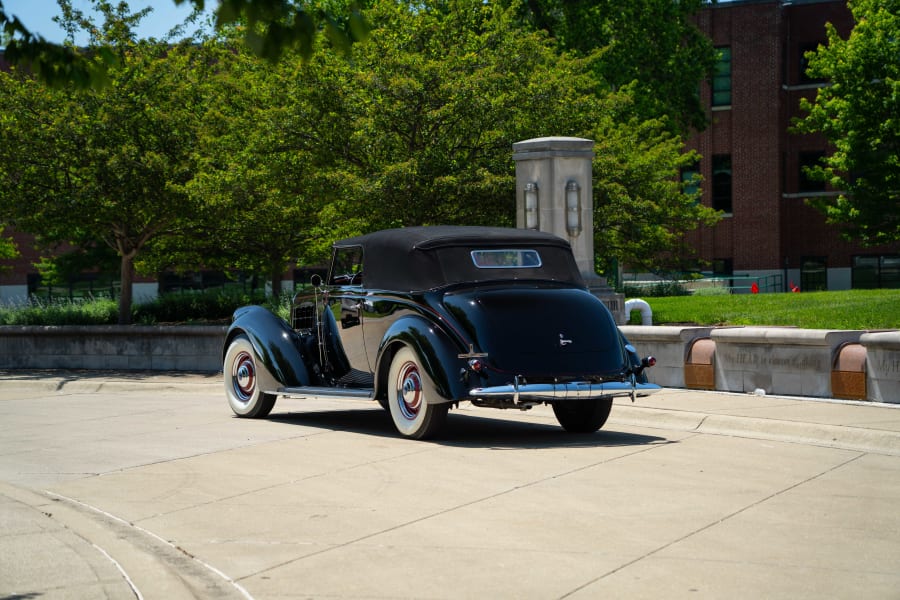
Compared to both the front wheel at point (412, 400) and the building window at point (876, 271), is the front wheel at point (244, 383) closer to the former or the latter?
the front wheel at point (412, 400)

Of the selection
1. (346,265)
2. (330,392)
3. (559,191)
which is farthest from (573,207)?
(330,392)

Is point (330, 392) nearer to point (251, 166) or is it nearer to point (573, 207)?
point (573, 207)

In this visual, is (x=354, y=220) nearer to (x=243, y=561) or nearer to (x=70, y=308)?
(x=70, y=308)

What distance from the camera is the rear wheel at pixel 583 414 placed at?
38.9ft

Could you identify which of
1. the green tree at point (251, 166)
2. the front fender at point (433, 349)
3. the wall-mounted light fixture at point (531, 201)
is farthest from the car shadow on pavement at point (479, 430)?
the green tree at point (251, 166)

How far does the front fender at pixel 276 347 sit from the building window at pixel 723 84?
44.2m

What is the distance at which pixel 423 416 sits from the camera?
11.2 metres

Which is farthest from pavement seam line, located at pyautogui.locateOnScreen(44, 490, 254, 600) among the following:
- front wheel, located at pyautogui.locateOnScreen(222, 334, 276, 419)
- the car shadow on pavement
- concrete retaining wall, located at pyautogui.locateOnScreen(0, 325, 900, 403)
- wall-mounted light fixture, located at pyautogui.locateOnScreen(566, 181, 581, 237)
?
wall-mounted light fixture, located at pyautogui.locateOnScreen(566, 181, 581, 237)

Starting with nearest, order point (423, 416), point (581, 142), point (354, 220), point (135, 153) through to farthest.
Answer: point (423, 416) < point (581, 142) < point (354, 220) < point (135, 153)

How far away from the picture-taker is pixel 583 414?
12.0m

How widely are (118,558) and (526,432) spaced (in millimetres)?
6232

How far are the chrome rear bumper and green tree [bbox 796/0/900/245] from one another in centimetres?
2795

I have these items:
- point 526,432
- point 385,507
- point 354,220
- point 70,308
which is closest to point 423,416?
point 526,432

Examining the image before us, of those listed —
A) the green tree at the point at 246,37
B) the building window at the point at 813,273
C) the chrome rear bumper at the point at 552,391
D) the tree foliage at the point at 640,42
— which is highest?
the tree foliage at the point at 640,42
